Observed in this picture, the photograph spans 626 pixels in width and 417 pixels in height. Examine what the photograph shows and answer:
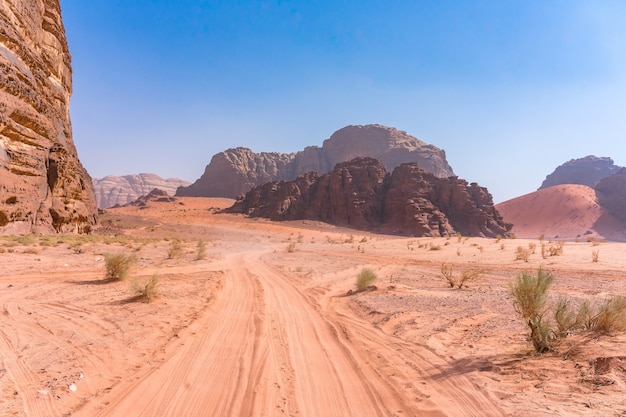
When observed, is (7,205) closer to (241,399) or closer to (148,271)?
(148,271)

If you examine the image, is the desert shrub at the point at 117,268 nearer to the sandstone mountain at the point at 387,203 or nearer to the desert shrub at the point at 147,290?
the desert shrub at the point at 147,290

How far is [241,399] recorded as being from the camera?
3377 millimetres

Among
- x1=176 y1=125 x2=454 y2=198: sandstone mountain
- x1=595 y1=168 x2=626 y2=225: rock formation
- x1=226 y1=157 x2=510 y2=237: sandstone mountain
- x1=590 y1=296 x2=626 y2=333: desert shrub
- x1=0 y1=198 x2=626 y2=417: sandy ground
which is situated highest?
x1=176 y1=125 x2=454 y2=198: sandstone mountain

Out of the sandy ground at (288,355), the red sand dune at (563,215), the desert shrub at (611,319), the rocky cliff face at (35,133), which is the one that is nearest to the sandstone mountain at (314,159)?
the red sand dune at (563,215)

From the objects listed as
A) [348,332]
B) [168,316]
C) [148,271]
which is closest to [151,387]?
[168,316]

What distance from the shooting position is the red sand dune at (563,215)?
69738mm

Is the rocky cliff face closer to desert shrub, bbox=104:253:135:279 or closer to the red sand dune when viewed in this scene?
desert shrub, bbox=104:253:135:279

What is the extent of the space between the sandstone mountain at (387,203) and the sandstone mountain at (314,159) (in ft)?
162

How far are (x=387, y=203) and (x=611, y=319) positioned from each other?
5911 cm

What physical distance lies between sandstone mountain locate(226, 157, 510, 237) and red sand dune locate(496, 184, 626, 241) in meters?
17.2

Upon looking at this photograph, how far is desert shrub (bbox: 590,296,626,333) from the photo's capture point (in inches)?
179

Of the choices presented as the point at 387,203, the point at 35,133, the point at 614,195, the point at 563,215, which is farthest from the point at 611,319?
the point at 614,195

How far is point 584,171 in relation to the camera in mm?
123812

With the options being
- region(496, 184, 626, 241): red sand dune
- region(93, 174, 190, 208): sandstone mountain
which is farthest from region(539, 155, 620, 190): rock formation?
region(93, 174, 190, 208): sandstone mountain
